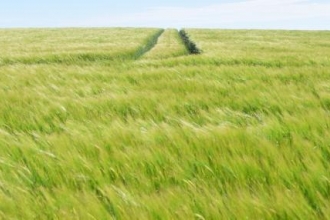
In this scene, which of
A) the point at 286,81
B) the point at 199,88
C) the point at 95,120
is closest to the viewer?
the point at 95,120

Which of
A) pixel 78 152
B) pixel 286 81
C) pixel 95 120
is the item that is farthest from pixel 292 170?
pixel 286 81

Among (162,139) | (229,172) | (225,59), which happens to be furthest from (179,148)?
(225,59)

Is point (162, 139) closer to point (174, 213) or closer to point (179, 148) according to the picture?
point (179, 148)

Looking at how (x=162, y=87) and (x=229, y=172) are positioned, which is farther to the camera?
(x=162, y=87)

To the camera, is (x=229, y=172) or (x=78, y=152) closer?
(x=229, y=172)

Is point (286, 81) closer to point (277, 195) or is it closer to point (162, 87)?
point (162, 87)

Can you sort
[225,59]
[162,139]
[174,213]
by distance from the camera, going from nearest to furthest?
[174,213] < [162,139] < [225,59]

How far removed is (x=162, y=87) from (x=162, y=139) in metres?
2.79

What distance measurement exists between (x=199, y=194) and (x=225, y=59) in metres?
9.14

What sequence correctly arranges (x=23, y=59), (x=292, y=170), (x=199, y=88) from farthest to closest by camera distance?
(x=23, y=59) < (x=199, y=88) < (x=292, y=170)

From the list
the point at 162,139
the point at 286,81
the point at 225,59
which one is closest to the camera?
the point at 162,139

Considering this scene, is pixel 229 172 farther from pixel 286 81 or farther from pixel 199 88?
pixel 286 81

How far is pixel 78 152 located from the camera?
7.68ft

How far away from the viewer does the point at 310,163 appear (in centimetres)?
187
